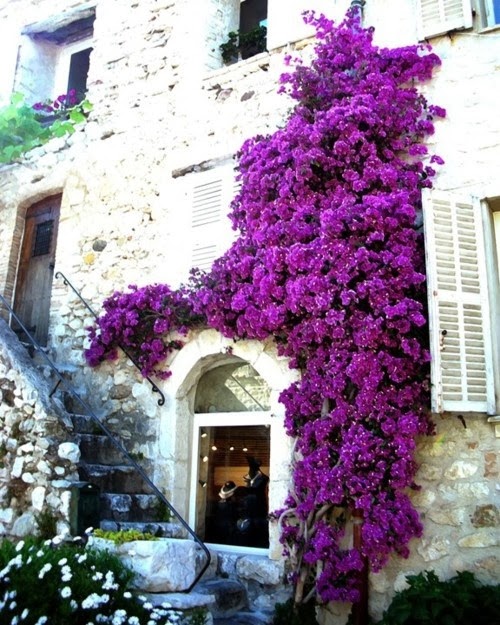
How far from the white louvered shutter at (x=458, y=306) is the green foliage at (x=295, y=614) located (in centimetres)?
165

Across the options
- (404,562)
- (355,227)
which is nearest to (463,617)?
(404,562)

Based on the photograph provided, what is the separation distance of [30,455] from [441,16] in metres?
4.93

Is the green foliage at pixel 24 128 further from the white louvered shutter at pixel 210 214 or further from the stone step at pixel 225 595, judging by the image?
the stone step at pixel 225 595

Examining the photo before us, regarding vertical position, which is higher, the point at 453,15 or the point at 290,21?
the point at 290,21

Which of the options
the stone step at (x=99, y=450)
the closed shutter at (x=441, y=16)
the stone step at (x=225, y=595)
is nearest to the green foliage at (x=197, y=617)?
the stone step at (x=225, y=595)

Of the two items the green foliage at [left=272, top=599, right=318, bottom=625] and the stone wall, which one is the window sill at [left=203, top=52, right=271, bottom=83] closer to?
the stone wall

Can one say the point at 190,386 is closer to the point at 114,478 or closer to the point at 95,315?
the point at 114,478

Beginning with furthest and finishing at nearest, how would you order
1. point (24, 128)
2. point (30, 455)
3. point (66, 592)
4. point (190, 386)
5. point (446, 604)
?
point (24, 128)
point (190, 386)
point (30, 455)
point (446, 604)
point (66, 592)

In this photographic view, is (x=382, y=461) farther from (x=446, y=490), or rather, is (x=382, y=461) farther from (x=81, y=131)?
(x=81, y=131)

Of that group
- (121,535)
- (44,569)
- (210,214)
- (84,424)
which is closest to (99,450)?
(84,424)

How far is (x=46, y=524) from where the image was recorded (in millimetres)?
4801

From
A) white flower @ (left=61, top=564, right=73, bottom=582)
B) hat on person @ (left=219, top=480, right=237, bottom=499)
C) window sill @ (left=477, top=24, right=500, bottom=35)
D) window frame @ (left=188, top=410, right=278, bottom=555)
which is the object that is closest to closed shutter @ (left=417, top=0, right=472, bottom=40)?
window sill @ (left=477, top=24, right=500, bottom=35)

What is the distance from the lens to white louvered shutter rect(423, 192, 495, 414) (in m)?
4.50

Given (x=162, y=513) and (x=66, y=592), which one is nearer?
(x=66, y=592)
